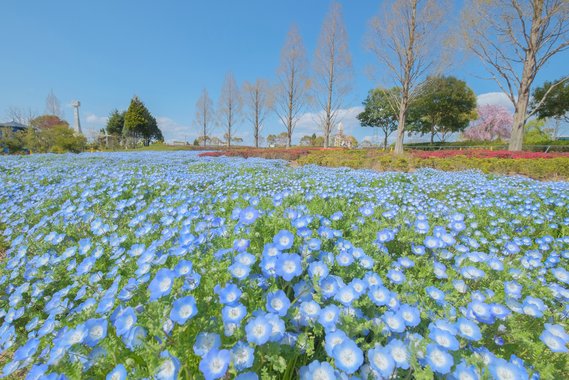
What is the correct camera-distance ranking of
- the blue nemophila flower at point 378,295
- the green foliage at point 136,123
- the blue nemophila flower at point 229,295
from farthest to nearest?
the green foliage at point 136,123 → the blue nemophila flower at point 378,295 → the blue nemophila flower at point 229,295

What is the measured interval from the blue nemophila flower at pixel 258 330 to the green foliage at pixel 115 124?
46.9 metres

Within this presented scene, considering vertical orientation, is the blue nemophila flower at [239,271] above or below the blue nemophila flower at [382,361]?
above

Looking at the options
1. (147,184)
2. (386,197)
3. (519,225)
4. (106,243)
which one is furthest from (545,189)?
(147,184)

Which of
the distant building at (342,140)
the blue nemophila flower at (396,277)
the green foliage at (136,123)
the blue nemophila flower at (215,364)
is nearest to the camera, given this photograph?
the blue nemophila flower at (215,364)

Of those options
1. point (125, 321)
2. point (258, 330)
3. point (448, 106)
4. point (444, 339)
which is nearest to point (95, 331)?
point (125, 321)

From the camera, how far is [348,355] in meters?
0.90

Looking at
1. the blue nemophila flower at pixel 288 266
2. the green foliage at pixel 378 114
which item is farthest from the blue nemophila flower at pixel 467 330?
the green foliage at pixel 378 114

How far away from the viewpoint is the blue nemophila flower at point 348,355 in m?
0.87

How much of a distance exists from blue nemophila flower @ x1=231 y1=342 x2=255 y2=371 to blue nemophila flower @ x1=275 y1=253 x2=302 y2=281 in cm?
35

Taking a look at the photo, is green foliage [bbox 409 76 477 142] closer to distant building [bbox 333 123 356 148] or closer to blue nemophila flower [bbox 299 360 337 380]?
distant building [bbox 333 123 356 148]

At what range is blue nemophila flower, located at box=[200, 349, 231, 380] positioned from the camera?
2.64 feet

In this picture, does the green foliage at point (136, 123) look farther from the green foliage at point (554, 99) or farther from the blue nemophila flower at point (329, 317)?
the green foliage at point (554, 99)

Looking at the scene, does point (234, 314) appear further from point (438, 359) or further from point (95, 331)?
point (438, 359)

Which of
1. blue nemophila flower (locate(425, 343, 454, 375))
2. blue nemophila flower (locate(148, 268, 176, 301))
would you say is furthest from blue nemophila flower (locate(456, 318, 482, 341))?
blue nemophila flower (locate(148, 268, 176, 301))
